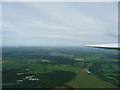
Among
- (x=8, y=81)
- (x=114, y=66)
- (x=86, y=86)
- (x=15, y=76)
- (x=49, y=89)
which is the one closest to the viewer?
(x=49, y=89)

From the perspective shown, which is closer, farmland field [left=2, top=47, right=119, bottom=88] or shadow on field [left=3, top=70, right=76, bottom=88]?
shadow on field [left=3, top=70, right=76, bottom=88]

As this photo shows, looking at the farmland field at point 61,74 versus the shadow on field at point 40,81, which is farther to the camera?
the farmland field at point 61,74

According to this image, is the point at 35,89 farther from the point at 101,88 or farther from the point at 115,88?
the point at 115,88

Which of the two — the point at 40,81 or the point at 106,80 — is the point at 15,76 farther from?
the point at 106,80

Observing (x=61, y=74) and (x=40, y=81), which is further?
(x=61, y=74)

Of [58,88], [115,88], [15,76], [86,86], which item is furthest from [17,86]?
[115,88]

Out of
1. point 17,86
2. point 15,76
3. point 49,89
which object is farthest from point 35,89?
point 15,76

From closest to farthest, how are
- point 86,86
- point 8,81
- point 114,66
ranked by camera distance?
1. point 86,86
2. point 8,81
3. point 114,66

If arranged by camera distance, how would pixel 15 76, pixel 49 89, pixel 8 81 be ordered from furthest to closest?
pixel 15 76 < pixel 8 81 < pixel 49 89

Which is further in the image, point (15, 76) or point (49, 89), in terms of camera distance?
point (15, 76)
